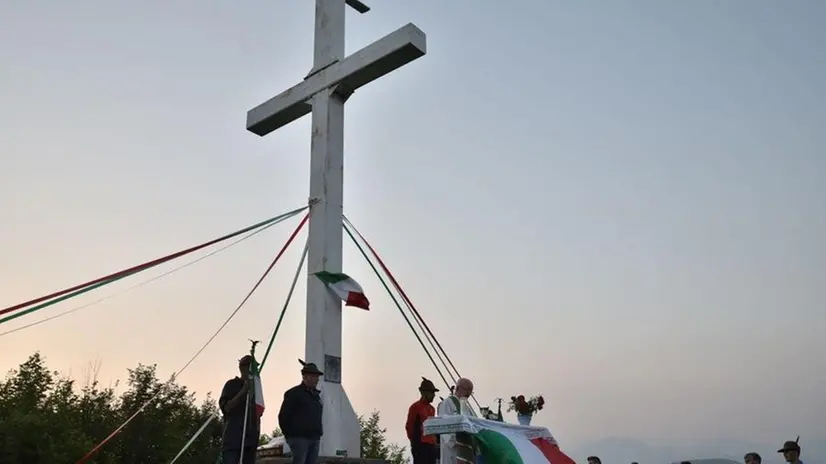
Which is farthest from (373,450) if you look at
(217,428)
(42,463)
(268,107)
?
(268,107)

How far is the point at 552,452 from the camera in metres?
8.18

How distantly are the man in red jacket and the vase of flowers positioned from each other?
3.39ft

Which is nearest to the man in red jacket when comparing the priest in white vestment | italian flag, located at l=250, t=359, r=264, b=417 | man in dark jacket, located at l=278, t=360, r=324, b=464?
the priest in white vestment

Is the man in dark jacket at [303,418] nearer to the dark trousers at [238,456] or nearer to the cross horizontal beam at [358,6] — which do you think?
the dark trousers at [238,456]

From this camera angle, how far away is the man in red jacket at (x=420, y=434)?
9328 mm

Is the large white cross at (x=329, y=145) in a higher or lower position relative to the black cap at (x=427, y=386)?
higher

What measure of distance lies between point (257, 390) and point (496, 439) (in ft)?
7.98

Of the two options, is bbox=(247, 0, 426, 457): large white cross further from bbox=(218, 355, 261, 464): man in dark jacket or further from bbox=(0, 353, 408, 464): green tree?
bbox=(0, 353, 408, 464): green tree

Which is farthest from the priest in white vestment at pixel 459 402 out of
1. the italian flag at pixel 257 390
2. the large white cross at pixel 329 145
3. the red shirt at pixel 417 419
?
the italian flag at pixel 257 390

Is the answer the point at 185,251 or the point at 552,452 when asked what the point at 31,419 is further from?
the point at 552,452

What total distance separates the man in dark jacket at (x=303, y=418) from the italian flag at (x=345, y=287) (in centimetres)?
89

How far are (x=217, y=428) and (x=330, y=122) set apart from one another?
31.2 meters

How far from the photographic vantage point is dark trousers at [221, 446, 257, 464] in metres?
7.74

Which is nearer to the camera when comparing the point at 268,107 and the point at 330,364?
the point at 330,364
